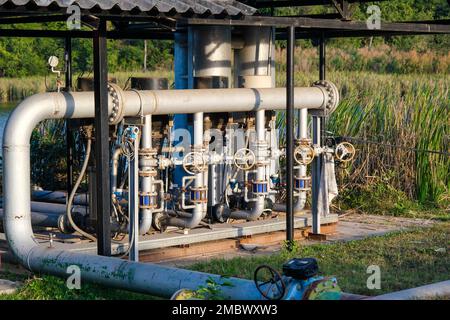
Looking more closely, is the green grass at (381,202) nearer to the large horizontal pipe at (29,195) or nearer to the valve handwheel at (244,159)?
the valve handwheel at (244,159)

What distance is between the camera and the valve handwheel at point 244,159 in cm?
1166

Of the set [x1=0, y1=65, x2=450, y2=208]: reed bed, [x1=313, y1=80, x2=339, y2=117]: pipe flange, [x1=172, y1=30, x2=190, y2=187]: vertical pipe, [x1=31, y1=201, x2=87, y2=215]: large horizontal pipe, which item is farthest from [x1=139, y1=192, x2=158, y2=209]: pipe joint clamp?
[x1=0, y1=65, x2=450, y2=208]: reed bed

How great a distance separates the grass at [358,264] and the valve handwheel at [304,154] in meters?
0.98

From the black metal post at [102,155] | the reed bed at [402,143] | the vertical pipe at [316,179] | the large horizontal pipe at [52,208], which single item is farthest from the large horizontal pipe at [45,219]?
the reed bed at [402,143]

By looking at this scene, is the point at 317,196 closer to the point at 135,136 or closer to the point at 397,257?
the point at 397,257

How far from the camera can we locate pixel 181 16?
995 cm

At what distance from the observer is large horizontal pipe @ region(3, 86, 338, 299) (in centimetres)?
834

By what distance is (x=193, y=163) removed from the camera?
11141mm

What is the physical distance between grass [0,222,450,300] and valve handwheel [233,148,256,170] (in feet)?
3.50

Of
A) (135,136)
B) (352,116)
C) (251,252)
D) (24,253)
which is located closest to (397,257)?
(251,252)

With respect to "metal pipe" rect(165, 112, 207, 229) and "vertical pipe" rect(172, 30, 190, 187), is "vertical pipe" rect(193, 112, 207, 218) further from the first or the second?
"vertical pipe" rect(172, 30, 190, 187)

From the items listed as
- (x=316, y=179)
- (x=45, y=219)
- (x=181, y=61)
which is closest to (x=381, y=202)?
(x=316, y=179)

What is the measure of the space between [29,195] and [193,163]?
2.03 m

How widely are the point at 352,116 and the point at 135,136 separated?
635 centimetres
